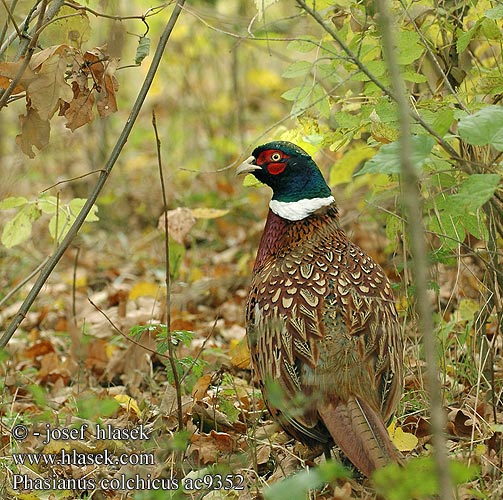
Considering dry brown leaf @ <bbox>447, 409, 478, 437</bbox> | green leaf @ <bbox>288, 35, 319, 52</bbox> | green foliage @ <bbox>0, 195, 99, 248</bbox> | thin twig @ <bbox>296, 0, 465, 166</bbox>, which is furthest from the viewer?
green foliage @ <bbox>0, 195, 99, 248</bbox>

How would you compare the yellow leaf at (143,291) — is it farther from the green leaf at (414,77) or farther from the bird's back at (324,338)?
the green leaf at (414,77)

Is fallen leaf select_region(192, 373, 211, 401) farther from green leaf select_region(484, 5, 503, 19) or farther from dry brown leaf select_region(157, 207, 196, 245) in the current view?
green leaf select_region(484, 5, 503, 19)

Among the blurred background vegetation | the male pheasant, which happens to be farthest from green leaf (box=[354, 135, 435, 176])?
the male pheasant

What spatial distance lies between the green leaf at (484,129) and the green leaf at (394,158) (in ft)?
0.71

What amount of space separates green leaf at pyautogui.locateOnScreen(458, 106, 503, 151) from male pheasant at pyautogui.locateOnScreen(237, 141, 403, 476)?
901 millimetres

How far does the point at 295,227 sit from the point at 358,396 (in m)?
0.94

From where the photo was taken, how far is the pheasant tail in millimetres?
2725

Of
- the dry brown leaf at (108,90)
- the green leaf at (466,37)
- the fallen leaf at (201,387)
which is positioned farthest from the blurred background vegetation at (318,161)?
the fallen leaf at (201,387)

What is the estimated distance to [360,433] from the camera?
283 cm

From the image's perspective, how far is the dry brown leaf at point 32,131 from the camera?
314cm

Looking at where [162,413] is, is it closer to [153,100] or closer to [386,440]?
[386,440]

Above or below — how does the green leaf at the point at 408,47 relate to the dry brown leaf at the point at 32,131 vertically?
above

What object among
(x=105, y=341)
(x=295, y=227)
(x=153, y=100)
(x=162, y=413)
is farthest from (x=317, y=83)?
(x=153, y=100)

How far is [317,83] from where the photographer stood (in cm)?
371
